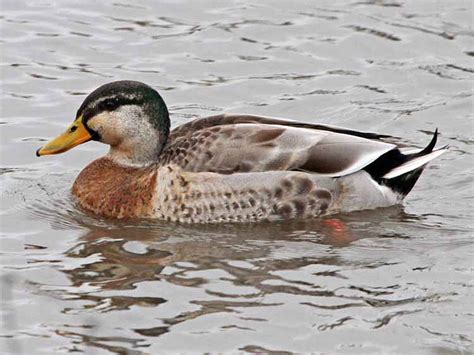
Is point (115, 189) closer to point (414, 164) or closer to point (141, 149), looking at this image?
point (141, 149)

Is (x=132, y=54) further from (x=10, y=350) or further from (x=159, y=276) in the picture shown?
(x=10, y=350)

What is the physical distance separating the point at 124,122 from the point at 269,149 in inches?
50.7

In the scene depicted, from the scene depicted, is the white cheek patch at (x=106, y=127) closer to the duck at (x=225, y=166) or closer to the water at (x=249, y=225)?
the duck at (x=225, y=166)

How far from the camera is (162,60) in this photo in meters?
14.9

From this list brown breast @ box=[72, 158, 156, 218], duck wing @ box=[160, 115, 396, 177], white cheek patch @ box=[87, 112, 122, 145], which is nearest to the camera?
duck wing @ box=[160, 115, 396, 177]

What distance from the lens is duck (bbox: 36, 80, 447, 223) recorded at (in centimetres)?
1123

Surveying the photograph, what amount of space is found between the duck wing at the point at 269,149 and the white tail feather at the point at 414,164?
19cm

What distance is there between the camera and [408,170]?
37.3 feet

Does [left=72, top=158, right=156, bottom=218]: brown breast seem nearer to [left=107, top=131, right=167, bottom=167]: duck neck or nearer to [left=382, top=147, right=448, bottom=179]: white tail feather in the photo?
[left=107, top=131, right=167, bottom=167]: duck neck

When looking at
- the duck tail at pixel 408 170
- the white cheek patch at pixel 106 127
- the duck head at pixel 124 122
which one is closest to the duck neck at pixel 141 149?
the duck head at pixel 124 122

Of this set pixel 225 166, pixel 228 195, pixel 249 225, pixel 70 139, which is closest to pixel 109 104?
pixel 70 139

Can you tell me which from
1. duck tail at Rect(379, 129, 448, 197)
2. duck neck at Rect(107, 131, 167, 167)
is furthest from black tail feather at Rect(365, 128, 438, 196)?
duck neck at Rect(107, 131, 167, 167)

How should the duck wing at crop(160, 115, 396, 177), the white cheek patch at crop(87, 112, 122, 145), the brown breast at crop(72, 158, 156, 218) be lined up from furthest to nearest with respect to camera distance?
the white cheek patch at crop(87, 112, 122, 145) → the brown breast at crop(72, 158, 156, 218) → the duck wing at crop(160, 115, 396, 177)

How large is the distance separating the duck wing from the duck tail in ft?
0.61
